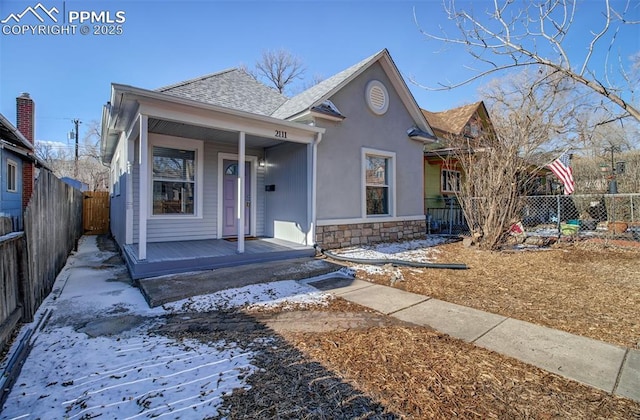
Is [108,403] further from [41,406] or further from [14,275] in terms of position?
[14,275]

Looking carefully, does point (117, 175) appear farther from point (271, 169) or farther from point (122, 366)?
point (122, 366)

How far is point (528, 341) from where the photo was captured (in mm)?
2969

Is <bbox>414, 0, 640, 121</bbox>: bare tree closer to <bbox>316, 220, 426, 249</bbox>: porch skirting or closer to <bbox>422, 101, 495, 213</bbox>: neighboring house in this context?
<bbox>316, 220, 426, 249</bbox>: porch skirting

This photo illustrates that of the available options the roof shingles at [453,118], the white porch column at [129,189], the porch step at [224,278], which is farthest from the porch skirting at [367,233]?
the roof shingles at [453,118]

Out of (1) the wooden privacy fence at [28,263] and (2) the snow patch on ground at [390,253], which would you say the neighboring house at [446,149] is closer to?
Result: (2) the snow patch on ground at [390,253]

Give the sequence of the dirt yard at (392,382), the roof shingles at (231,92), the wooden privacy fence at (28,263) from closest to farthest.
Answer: the dirt yard at (392,382) < the wooden privacy fence at (28,263) < the roof shingles at (231,92)

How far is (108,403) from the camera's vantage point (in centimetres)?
204

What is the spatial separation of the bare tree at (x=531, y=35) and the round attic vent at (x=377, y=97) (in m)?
4.47

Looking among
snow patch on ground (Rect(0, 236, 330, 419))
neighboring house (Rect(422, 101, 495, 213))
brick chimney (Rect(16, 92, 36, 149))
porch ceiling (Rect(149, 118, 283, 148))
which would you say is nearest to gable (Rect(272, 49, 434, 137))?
porch ceiling (Rect(149, 118, 283, 148))

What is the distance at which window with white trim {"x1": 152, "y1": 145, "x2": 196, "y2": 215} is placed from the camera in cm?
707

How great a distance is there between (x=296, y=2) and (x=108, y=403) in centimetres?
873

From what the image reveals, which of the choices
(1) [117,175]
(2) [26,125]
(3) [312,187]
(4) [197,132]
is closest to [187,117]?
(4) [197,132]

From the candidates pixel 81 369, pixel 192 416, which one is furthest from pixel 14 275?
pixel 192 416

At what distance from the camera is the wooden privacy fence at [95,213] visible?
14195 mm
